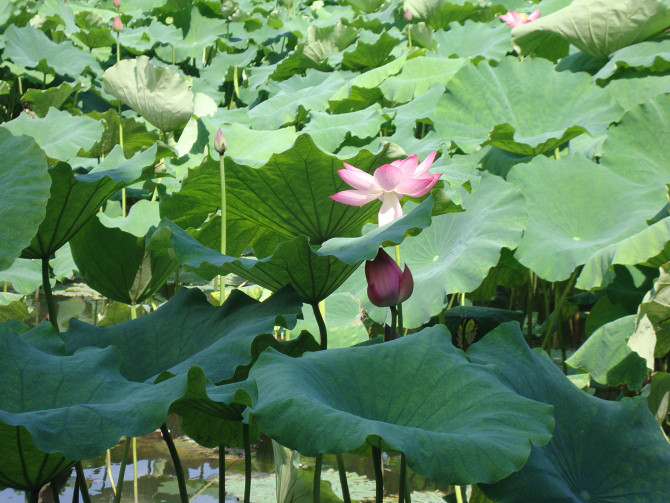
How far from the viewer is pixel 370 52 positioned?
12.8ft

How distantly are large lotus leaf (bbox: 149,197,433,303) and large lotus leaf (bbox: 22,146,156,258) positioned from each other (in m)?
0.17

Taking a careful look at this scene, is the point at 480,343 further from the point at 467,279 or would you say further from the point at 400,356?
the point at 467,279

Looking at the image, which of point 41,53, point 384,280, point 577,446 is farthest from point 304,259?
point 41,53

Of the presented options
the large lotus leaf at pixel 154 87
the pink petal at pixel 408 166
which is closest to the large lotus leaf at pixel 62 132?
the large lotus leaf at pixel 154 87

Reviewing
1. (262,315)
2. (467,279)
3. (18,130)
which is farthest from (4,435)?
(18,130)

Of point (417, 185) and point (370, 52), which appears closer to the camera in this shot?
point (417, 185)

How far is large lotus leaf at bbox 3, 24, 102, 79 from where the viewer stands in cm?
454

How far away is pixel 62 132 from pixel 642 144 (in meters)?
1.94

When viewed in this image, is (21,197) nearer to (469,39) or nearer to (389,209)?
(389,209)

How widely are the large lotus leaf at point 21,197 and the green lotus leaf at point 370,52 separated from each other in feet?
8.72

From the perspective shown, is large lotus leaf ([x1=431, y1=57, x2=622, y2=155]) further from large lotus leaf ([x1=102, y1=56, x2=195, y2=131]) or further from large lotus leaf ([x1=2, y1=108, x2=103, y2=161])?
large lotus leaf ([x1=2, y1=108, x2=103, y2=161])

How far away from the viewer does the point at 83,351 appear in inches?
43.6

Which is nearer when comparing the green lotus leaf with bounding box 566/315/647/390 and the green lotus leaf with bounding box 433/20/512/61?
the green lotus leaf with bounding box 566/315/647/390

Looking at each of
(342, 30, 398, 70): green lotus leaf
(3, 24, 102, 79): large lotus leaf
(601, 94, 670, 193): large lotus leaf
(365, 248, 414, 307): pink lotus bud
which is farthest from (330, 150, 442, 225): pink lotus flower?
(3, 24, 102, 79): large lotus leaf
